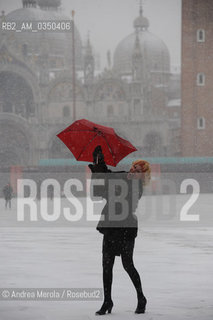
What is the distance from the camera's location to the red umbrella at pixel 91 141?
256 inches

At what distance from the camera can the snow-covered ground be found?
254 inches

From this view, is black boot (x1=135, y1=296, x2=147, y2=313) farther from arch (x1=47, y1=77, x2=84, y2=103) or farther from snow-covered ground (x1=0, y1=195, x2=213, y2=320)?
arch (x1=47, y1=77, x2=84, y2=103)

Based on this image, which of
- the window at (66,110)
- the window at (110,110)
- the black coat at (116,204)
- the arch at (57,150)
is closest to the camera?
the black coat at (116,204)

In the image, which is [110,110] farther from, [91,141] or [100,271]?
[91,141]

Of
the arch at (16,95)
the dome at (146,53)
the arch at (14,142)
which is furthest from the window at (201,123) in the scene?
the dome at (146,53)

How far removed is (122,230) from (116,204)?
248 mm

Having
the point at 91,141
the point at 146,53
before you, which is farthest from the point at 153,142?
the point at 91,141

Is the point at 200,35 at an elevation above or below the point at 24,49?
below

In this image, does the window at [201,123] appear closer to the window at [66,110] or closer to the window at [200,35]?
the window at [200,35]

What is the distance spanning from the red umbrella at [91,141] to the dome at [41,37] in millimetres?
50986

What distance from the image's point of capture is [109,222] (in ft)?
20.0

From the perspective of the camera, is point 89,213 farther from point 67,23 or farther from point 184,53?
point 67,23

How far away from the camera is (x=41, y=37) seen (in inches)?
2356

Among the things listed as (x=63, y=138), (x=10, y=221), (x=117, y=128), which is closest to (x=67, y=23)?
(x=117, y=128)
